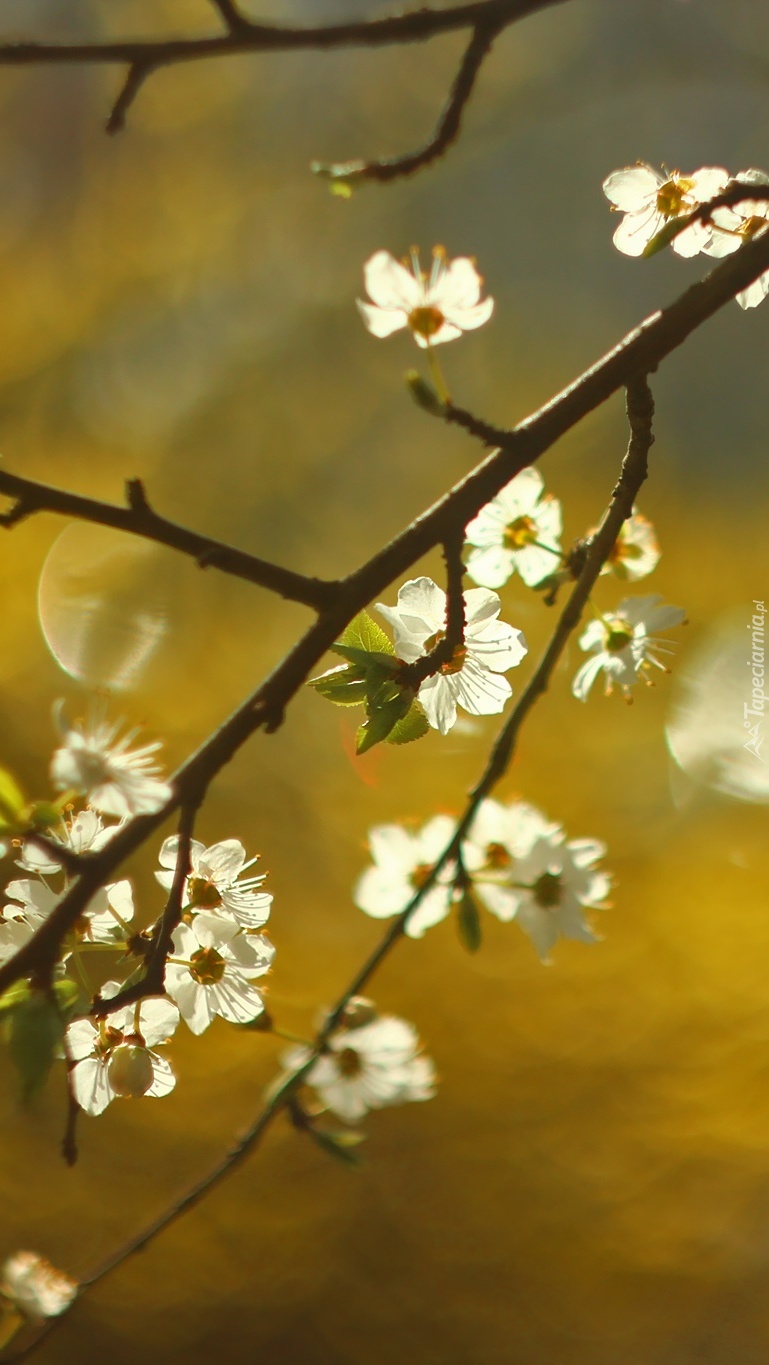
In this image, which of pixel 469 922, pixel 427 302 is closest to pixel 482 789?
pixel 469 922

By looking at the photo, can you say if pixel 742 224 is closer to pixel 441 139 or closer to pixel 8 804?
pixel 441 139

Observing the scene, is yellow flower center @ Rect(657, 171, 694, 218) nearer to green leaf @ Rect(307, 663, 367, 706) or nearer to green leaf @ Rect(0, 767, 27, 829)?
green leaf @ Rect(307, 663, 367, 706)

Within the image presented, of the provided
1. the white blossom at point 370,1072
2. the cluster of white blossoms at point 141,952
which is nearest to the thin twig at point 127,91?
the cluster of white blossoms at point 141,952

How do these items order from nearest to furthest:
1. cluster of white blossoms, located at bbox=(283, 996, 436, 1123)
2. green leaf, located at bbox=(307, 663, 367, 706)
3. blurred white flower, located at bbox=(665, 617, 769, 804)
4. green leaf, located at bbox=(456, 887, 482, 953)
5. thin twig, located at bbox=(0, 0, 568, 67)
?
thin twig, located at bbox=(0, 0, 568, 67), green leaf, located at bbox=(307, 663, 367, 706), green leaf, located at bbox=(456, 887, 482, 953), cluster of white blossoms, located at bbox=(283, 996, 436, 1123), blurred white flower, located at bbox=(665, 617, 769, 804)

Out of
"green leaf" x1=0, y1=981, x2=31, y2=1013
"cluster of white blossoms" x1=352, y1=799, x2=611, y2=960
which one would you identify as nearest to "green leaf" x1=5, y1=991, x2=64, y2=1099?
"green leaf" x1=0, y1=981, x2=31, y2=1013

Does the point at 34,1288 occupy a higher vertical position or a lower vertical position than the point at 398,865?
lower

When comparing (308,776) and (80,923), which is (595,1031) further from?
(80,923)

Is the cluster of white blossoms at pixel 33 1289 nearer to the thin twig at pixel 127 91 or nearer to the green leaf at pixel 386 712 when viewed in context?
the green leaf at pixel 386 712
